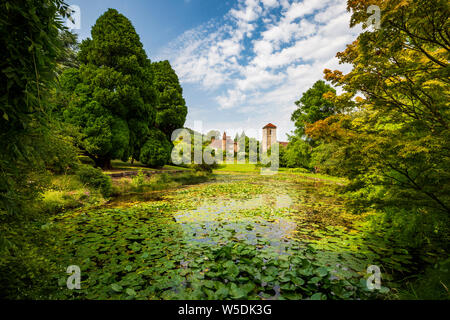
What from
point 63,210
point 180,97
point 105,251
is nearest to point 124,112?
point 63,210

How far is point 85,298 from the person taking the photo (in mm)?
2070

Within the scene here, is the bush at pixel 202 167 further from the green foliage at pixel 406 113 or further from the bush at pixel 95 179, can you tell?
the green foliage at pixel 406 113

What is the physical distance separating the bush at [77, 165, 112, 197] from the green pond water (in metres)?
2.21

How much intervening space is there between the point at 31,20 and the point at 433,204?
5053mm

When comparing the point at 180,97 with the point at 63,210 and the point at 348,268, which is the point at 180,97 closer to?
the point at 63,210

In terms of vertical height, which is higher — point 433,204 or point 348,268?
point 433,204

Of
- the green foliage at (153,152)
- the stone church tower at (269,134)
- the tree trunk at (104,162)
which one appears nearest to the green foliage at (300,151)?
the green foliage at (153,152)

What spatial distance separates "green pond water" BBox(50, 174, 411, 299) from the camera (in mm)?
2227

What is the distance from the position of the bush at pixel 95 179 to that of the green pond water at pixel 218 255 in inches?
87.0

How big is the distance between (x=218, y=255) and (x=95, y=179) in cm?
689

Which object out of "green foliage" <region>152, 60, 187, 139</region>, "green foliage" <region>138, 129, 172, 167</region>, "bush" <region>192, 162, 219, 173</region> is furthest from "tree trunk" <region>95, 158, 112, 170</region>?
"bush" <region>192, 162, 219, 173</region>

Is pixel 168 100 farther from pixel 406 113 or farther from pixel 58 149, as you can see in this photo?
pixel 406 113

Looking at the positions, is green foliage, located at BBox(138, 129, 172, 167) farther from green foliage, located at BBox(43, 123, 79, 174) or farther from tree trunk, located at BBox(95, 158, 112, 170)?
green foliage, located at BBox(43, 123, 79, 174)
